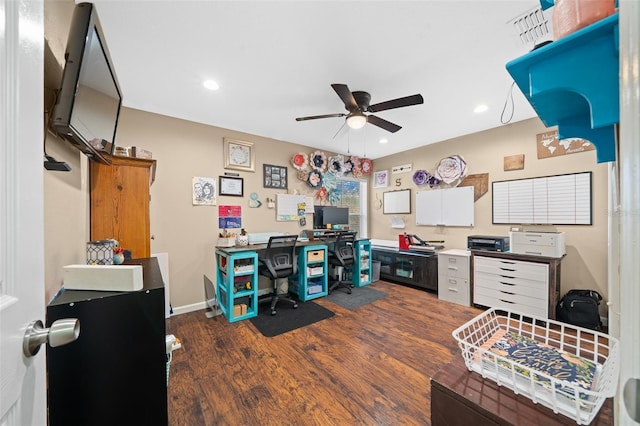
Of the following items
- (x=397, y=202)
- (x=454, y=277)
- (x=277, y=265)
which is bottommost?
(x=454, y=277)

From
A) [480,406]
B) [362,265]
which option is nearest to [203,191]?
[362,265]

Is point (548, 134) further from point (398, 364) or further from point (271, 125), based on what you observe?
point (271, 125)

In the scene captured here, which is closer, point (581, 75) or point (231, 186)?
point (581, 75)

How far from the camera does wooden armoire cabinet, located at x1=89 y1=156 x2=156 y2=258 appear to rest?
5.98 feet

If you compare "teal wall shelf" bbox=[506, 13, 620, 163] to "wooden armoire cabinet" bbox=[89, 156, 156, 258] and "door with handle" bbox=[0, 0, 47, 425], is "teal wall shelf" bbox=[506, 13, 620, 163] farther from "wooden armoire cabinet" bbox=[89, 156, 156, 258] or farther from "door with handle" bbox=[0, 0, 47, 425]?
"wooden armoire cabinet" bbox=[89, 156, 156, 258]

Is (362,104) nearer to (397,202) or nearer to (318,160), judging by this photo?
(318,160)

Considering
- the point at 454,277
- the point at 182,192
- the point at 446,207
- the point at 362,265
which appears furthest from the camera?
the point at 362,265

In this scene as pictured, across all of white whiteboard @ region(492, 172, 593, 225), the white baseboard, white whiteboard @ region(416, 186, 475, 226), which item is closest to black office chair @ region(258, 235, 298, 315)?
the white baseboard

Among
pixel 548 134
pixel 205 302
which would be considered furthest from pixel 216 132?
pixel 548 134

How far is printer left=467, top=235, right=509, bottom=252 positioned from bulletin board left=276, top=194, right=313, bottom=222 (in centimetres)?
252

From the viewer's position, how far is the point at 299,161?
399 centimetres

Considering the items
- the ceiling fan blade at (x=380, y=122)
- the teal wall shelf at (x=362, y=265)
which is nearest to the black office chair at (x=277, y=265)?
the teal wall shelf at (x=362, y=265)

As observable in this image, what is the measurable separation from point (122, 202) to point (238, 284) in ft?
4.93

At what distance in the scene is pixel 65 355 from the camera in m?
0.90
